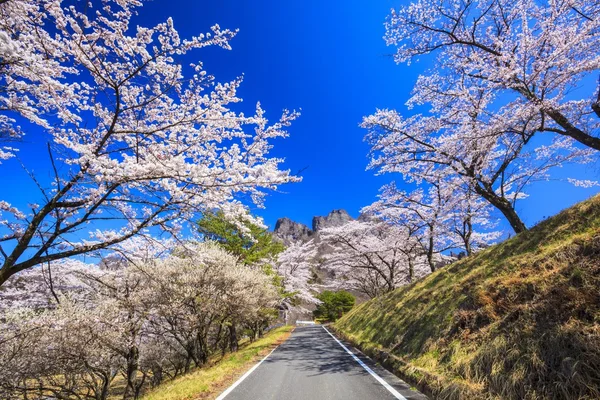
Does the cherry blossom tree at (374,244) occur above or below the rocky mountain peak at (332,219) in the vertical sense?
below

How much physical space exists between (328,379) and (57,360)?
1037 cm

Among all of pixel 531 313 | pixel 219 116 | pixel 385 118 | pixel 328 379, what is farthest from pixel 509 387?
pixel 385 118

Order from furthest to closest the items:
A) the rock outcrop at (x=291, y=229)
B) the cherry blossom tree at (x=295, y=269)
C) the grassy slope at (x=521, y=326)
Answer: the rock outcrop at (x=291, y=229), the cherry blossom tree at (x=295, y=269), the grassy slope at (x=521, y=326)

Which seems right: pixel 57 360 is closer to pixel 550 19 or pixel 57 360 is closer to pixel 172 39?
pixel 172 39

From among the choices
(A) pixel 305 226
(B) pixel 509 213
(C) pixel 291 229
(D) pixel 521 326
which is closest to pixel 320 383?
(D) pixel 521 326

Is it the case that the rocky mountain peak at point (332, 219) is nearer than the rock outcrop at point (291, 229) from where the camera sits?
No

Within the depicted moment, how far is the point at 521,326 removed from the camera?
5.34 meters

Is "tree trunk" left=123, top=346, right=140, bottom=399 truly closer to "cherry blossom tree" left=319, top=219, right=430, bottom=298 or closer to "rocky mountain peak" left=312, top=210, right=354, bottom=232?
"cherry blossom tree" left=319, top=219, right=430, bottom=298

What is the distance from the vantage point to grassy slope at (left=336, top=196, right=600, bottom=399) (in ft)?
13.6

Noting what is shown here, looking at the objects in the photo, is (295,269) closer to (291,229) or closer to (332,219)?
(291,229)

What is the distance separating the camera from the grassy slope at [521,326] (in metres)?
4.14

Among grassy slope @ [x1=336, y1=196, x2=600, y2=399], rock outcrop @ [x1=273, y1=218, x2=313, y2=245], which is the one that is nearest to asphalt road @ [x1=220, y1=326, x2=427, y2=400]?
grassy slope @ [x1=336, y1=196, x2=600, y2=399]

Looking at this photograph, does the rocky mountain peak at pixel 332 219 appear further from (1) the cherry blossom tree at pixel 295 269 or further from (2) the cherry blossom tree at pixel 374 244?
(2) the cherry blossom tree at pixel 374 244

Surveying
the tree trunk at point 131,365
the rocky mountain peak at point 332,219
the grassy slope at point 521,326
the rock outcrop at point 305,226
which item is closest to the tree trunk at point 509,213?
the grassy slope at point 521,326
